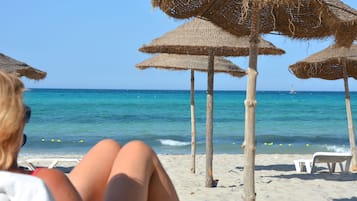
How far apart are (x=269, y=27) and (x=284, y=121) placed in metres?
26.4

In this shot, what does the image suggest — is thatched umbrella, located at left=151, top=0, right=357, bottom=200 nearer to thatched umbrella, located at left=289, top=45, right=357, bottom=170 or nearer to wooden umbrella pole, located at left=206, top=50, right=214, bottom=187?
wooden umbrella pole, located at left=206, top=50, right=214, bottom=187

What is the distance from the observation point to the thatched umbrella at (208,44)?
6383 mm

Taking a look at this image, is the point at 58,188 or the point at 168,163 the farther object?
the point at 168,163

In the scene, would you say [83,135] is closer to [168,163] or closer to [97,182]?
[168,163]

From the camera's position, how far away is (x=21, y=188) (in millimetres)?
1640

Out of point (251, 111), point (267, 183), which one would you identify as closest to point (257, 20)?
point (251, 111)

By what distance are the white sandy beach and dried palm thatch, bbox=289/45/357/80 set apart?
1455 mm

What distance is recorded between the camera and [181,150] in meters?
15.5

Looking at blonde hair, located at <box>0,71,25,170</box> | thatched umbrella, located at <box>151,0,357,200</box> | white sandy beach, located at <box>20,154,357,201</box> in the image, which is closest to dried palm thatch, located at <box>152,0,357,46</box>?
thatched umbrella, located at <box>151,0,357,200</box>

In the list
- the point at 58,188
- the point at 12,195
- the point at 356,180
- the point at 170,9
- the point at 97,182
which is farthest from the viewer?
the point at 356,180

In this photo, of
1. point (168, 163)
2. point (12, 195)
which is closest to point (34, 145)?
point (168, 163)

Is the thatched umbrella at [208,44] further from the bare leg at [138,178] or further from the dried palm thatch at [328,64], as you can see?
the bare leg at [138,178]

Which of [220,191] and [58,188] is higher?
[58,188]

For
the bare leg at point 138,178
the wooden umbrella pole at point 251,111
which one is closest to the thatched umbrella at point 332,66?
the wooden umbrella pole at point 251,111
